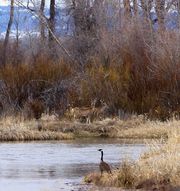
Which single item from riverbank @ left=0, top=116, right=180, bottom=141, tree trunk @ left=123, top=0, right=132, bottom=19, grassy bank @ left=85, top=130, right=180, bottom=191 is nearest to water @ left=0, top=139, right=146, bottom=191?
grassy bank @ left=85, top=130, right=180, bottom=191

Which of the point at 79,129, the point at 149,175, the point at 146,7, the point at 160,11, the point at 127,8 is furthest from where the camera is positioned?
the point at 127,8

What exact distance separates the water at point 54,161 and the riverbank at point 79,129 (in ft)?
3.97

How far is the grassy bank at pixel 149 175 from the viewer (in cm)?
1488

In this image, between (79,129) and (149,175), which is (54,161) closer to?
(149,175)

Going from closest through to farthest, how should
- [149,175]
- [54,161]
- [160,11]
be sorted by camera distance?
[149,175] < [54,161] < [160,11]

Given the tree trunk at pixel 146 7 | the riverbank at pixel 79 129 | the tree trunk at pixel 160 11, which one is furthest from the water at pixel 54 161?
the tree trunk at pixel 146 7

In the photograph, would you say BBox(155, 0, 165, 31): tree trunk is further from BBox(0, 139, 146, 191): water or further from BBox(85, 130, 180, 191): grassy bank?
BBox(85, 130, 180, 191): grassy bank

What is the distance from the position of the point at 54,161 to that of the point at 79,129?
8503 mm

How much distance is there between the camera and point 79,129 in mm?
29406

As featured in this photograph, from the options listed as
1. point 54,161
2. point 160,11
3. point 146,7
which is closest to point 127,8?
point 146,7

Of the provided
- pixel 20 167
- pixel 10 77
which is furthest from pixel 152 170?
pixel 10 77

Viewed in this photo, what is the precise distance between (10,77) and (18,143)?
28.3ft

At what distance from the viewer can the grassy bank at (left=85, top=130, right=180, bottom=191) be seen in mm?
14883

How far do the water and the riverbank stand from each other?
1209 mm
